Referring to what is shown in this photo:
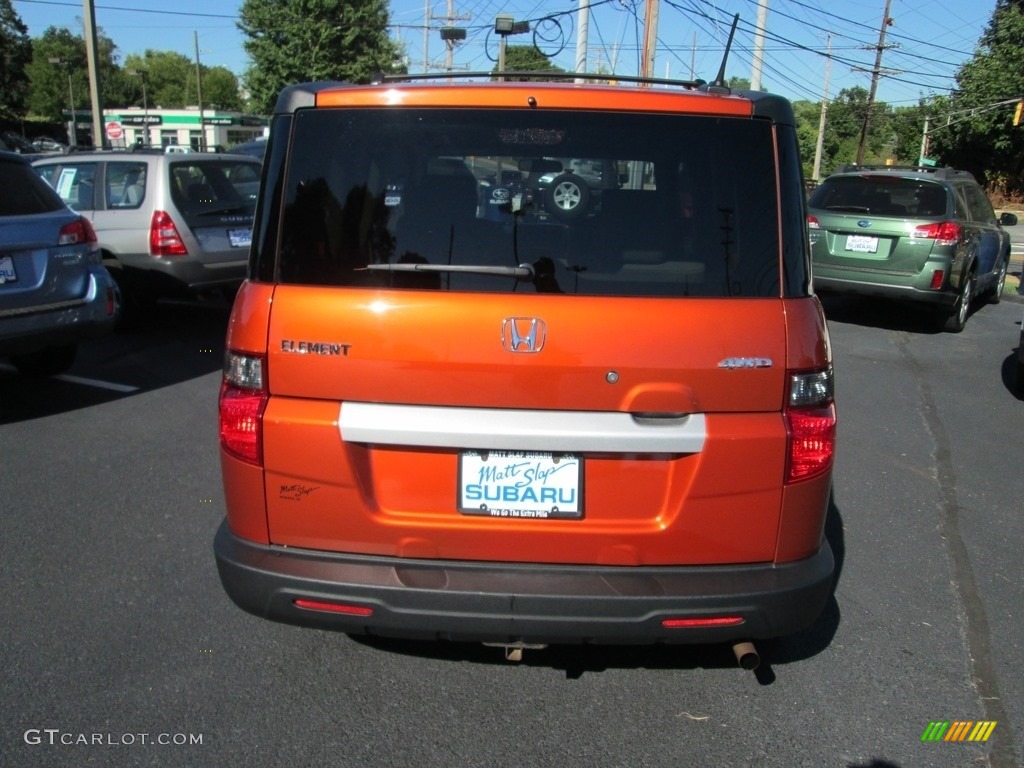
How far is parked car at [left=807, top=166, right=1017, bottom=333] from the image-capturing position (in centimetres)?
977

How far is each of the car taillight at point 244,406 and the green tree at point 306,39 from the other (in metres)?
51.3

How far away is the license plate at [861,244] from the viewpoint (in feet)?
33.0

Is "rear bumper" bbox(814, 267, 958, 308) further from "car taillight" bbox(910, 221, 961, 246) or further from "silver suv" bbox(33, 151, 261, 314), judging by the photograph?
"silver suv" bbox(33, 151, 261, 314)

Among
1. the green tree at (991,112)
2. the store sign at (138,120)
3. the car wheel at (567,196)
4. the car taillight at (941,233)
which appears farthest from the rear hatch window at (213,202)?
the store sign at (138,120)

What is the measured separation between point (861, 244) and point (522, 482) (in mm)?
8708

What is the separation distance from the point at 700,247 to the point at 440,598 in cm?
127

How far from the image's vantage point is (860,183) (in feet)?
33.9

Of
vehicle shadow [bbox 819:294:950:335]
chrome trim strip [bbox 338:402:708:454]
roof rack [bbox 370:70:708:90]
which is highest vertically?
roof rack [bbox 370:70:708:90]

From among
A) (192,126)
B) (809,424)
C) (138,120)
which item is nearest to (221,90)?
(192,126)

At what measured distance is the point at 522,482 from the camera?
2.58 m

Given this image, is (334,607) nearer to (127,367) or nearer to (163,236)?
(127,367)

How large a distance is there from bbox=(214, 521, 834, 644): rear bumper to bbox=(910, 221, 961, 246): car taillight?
26.9 ft

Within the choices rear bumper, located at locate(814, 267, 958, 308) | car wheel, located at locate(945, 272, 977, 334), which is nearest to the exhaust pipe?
rear bumper, located at locate(814, 267, 958, 308)

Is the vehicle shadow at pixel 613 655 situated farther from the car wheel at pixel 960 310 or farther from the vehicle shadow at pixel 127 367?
the car wheel at pixel 960 310
